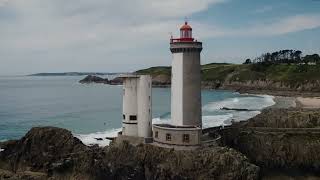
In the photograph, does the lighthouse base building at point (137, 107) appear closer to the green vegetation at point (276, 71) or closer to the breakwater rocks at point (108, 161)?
the breakwater rocks at point (108, 161)

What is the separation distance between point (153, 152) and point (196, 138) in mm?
2423

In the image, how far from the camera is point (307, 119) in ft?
105

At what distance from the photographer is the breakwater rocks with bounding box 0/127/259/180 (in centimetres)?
2281

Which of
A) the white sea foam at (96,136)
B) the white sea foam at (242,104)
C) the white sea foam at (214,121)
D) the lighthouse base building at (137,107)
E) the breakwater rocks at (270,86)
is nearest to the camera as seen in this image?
the lighthouse base building at (137,107)

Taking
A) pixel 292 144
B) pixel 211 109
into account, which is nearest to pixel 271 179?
pixel 292 144

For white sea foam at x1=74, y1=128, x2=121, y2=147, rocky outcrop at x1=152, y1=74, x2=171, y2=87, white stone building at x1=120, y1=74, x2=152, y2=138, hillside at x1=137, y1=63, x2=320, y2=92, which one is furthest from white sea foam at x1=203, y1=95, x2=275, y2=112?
rocky outcrop at x1=152, y1=74, x2=171, y2=87

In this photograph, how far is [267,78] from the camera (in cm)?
9388

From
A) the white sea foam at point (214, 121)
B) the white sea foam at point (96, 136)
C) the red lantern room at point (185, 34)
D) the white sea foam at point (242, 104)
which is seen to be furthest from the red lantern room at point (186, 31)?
the white sea foam at point (242, 104)

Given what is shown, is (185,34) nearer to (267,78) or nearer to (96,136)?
(96,136)

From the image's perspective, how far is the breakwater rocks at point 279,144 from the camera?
88.8 feet

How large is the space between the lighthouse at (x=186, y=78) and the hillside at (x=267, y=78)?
2204 inches

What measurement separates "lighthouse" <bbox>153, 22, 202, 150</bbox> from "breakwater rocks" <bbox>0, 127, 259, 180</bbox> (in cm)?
93

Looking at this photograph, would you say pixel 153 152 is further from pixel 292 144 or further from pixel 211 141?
pixel 292 144

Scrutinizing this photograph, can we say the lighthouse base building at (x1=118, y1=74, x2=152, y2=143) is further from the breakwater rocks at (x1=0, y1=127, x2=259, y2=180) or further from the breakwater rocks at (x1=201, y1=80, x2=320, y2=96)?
the breakwater rocks at (x1=201, y1=80, x2=320, y2=96)
